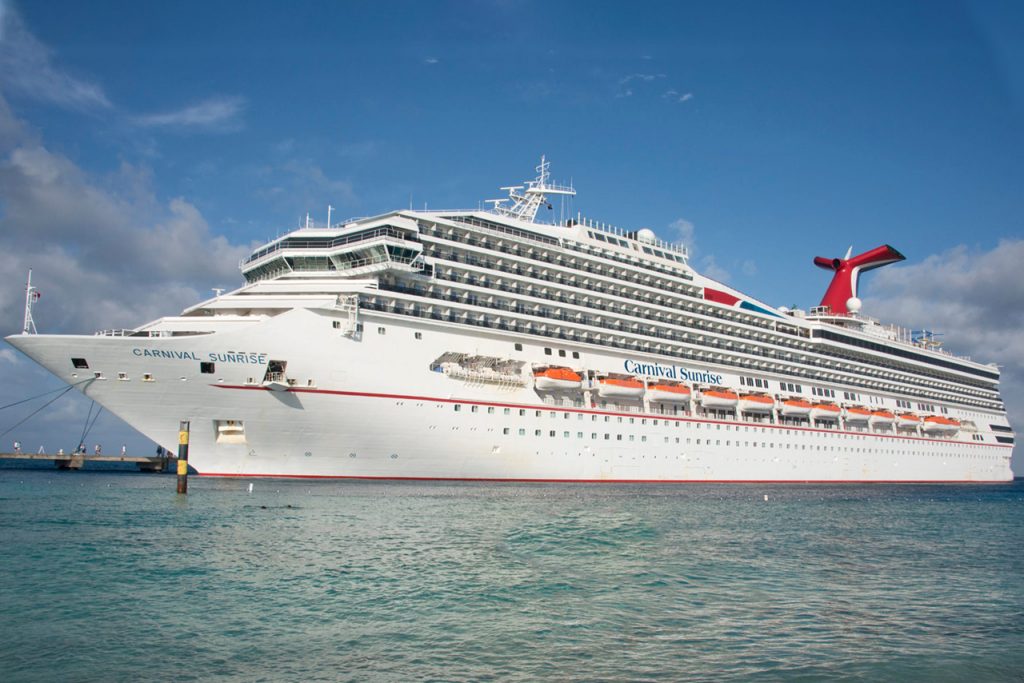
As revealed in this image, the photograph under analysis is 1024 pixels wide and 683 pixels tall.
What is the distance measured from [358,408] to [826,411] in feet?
128

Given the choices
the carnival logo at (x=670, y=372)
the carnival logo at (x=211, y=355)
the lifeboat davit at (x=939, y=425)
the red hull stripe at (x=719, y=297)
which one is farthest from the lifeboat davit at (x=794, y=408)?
the carnival logo at (x=211, y=355)

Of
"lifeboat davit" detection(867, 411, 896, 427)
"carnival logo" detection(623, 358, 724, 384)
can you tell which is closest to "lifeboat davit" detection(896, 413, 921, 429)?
"lifeboat davit" detection(867, 411, 896, 427)

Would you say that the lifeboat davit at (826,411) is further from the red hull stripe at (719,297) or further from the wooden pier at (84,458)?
the wooden pier at (84,458)

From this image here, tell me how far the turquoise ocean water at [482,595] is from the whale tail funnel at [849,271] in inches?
1923

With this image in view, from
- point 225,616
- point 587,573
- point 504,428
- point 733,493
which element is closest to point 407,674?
point 225,616

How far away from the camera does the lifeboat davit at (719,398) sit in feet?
160

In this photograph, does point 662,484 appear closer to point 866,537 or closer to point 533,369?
point 533,369

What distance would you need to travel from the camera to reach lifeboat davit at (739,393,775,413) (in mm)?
51031

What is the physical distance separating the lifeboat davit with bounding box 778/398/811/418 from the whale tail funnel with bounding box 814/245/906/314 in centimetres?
1966

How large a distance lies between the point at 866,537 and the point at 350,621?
1856cm

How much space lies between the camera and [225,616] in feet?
40.9

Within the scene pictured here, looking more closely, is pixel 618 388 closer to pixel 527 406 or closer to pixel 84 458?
pixel 527 406

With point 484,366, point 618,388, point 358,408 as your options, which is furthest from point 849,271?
point 358,408

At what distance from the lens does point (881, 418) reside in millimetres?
63750
